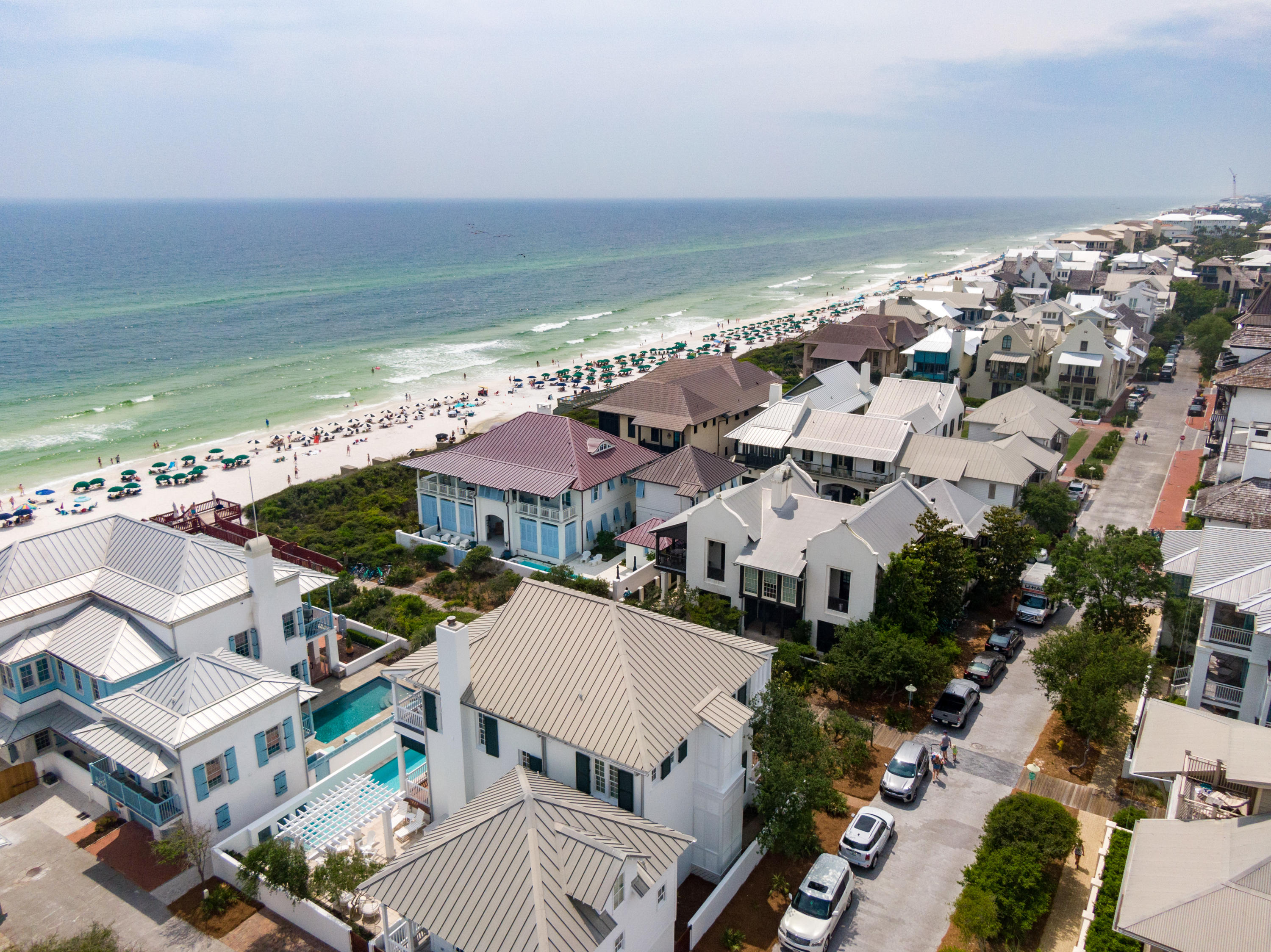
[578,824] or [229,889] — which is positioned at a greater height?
[578,824]

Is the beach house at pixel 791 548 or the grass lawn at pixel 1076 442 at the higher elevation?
the beach house at pixel 791 548

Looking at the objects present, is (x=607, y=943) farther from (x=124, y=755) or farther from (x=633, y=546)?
(x=633, y=546)

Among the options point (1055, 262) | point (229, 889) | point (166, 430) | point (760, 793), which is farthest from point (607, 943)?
point (1055, 262)

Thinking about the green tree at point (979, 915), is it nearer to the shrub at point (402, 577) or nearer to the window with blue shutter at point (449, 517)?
the shrub at point (402, 577)

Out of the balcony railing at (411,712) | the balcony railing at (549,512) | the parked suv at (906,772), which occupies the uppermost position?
the balcony railing at (411,712)

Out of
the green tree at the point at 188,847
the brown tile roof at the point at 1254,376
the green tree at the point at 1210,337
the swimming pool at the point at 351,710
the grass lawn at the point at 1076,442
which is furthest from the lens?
the green tree at the point at 1210,337

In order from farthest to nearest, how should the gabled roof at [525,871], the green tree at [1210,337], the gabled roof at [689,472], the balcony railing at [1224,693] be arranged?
the green tree at [1210,337] → the gabled roof at [689,472] → the balcony railing at [1224,693] → the gabled roof at [525,871]

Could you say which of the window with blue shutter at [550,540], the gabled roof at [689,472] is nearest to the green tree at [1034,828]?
the gabled roof at [689,472]
